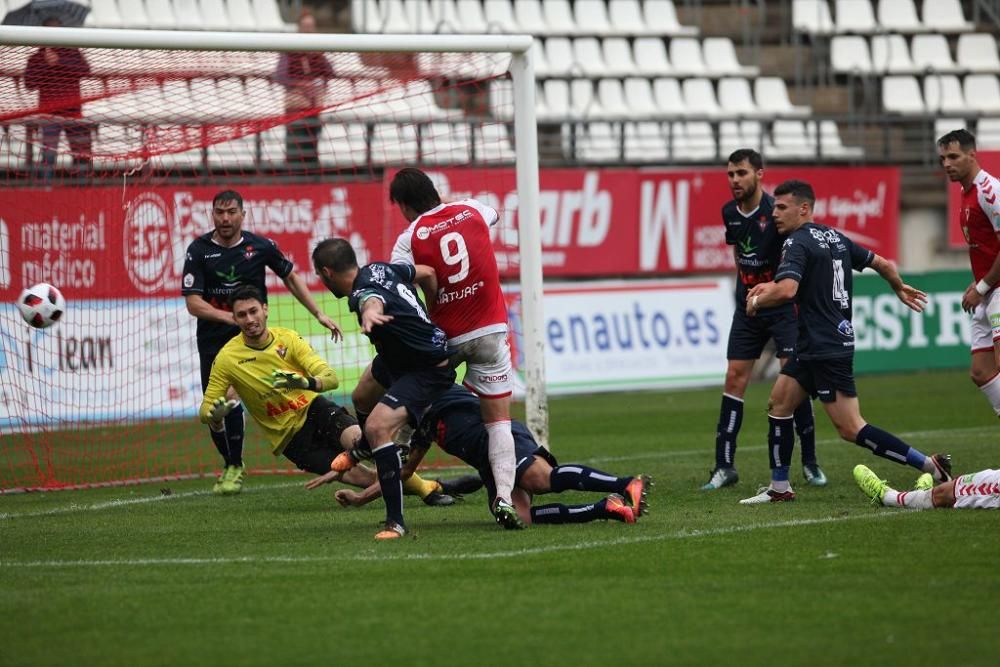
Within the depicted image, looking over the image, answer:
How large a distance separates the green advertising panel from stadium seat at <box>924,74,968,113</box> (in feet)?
17.4

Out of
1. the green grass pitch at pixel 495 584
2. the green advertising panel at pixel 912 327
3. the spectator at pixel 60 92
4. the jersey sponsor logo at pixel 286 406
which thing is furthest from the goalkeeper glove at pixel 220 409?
the green advertising panel at pixel 912 327

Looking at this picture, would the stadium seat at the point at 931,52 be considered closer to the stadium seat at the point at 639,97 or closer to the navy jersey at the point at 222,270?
the stadium seat at the point at 639,97

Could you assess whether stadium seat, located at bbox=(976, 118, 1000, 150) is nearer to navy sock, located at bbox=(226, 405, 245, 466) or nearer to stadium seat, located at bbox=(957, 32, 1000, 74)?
stadium seat, located at bbox=(957, 32, 1000, 74)

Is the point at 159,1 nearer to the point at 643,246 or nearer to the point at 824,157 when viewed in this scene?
the point at 643,246

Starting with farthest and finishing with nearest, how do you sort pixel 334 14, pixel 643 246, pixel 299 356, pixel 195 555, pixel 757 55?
1. pixel 757 55
2. pixel 334 14
3. pixel 643 246
4. pixel 299 356
5. pixel 195 555

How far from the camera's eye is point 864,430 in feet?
31.0

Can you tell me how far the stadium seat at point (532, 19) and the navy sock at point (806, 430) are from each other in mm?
14409

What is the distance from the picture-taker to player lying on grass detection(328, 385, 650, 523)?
27.5 ft

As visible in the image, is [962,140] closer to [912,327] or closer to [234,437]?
[234,437]

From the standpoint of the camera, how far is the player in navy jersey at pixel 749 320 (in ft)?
34.4

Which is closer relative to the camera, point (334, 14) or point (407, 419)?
point (407, 419)

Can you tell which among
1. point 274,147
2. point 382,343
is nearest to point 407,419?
point 382,343

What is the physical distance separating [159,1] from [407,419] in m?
14.9

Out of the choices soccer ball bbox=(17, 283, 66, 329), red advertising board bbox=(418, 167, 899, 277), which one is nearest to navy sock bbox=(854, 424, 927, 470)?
soccer ball bbox=(17, 283, 66, 329)
